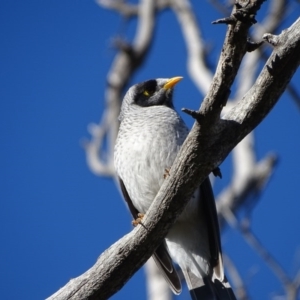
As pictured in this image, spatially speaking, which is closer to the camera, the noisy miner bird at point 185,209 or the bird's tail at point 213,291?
the bird's tail at point 213,291

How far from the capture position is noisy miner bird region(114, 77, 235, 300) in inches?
225

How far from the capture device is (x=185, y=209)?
5785 mm

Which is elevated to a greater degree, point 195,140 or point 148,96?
point 148,96

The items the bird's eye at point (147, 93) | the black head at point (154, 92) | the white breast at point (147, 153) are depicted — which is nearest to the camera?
the white breast at point (147, 153)

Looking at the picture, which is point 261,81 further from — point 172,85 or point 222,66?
point 172,85

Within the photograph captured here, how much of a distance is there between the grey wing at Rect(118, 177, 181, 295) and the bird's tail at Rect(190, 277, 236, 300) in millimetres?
214

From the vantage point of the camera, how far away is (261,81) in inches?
165

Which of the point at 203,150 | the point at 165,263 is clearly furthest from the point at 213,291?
the point at 203,150

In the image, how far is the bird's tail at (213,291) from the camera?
5586 millimetres

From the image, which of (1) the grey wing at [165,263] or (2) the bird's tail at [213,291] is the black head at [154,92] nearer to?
(1) the grey wing at [165,263]

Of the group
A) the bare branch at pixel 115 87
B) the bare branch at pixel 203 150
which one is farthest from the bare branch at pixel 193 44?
the bare branch at pixel 203 150

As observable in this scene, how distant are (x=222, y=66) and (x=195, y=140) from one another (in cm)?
51

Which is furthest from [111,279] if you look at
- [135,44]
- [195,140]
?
[135,44]

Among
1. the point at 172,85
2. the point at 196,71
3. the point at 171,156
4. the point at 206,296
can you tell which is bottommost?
the point at 206,296
